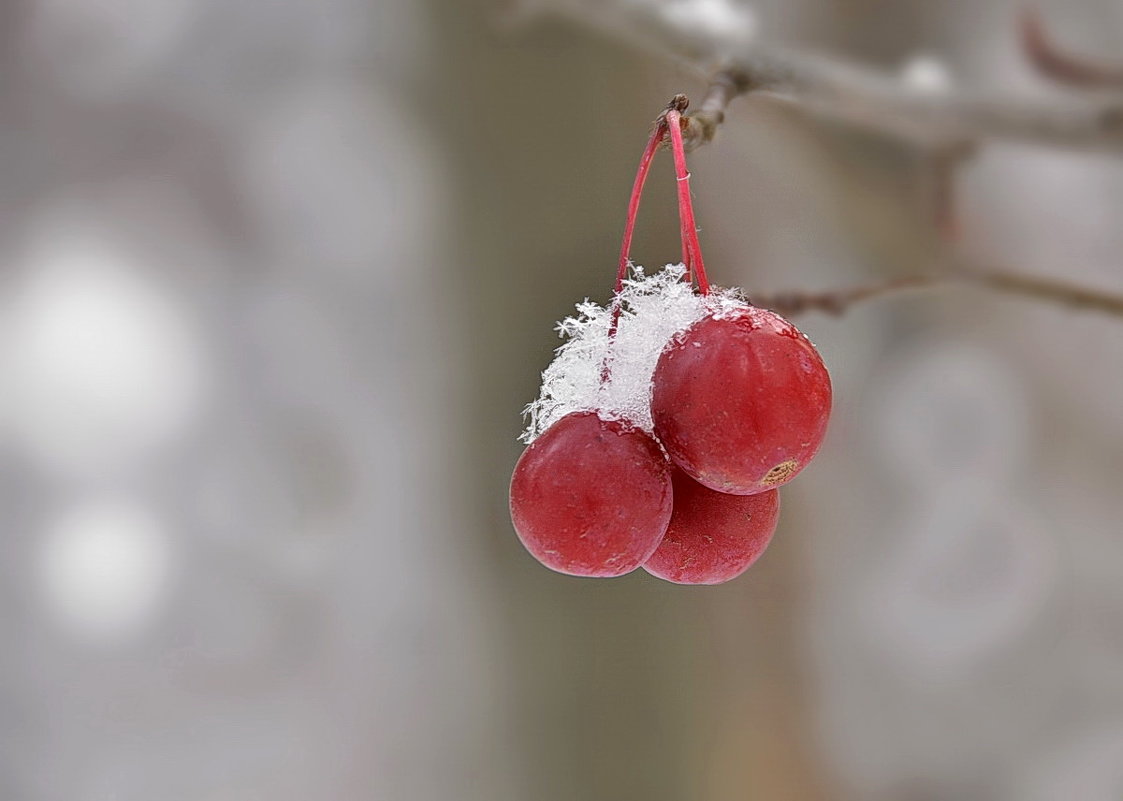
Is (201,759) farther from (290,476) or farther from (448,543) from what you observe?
(448,543)

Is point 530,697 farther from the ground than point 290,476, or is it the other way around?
point 290,476

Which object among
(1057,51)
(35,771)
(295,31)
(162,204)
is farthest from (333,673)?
(1057,51)

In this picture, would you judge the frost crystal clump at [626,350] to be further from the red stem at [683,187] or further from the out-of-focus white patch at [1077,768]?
the out-of-focus white patch at [1077,768]

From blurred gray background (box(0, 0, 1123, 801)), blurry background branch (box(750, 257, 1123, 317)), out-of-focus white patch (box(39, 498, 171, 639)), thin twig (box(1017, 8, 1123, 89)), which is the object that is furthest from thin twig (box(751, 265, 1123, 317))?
out-of-focus white patch (box(39, 498, 171, 639))

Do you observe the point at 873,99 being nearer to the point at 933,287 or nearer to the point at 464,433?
the point at 933,287

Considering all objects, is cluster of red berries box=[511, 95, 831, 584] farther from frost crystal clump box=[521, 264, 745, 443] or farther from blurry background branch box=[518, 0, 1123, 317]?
blurry background branch box=[518, 0, 1123, 317]

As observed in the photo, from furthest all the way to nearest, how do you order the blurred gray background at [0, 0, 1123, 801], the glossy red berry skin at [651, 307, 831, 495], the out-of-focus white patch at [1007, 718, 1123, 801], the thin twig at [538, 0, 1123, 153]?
the out-of-focus white patch at [1007, 718, 1123, 801]
the blurred gray background at [0, 0, 1123, 801]
the thin twig at [538, 0, 1123, 153]
the glossy red berry skin at [651, 307, 831, 495]

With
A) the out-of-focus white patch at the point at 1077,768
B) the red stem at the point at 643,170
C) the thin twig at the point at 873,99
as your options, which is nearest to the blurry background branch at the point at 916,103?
the thin twig at the point at 873,99
